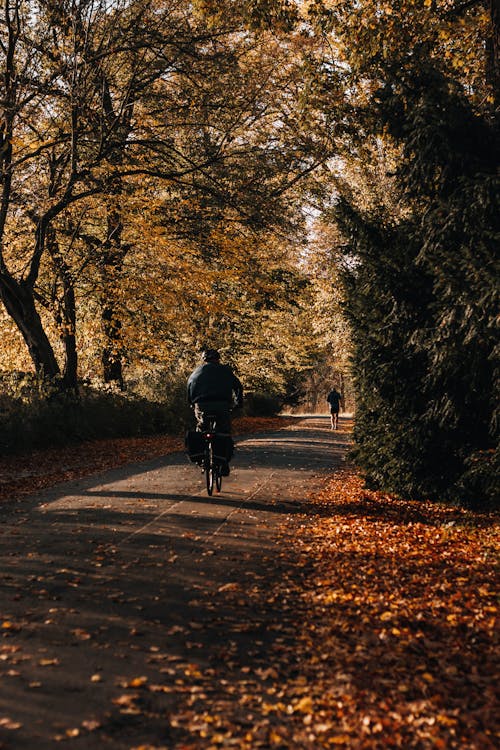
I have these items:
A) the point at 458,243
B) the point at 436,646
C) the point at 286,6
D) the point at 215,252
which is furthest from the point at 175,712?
the point at 215,252

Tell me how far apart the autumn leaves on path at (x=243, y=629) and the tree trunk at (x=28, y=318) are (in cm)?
1005

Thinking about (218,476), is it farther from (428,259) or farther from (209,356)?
(428,259)

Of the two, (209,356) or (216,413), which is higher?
(209,356)

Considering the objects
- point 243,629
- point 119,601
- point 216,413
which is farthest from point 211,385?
point 243,629

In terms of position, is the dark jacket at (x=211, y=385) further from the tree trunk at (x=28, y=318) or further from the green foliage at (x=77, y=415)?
the tree trunk at (x=28, y=318)

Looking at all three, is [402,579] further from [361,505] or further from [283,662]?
[361,505]

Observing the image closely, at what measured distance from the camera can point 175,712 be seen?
3701 millimetres

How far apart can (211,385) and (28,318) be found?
32.7 feet

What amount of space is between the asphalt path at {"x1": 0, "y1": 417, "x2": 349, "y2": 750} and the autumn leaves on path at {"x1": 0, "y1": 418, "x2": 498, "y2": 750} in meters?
0.02

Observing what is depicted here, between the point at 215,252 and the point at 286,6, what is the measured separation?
11.1m

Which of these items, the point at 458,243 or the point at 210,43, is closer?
the point at 458,243

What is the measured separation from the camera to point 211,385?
10562 millimetres

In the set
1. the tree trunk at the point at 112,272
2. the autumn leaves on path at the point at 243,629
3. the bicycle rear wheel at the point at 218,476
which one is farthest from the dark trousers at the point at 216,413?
the tree trunk at the point at 112,272

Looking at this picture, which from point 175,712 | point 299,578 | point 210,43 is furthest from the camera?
point 210,43
